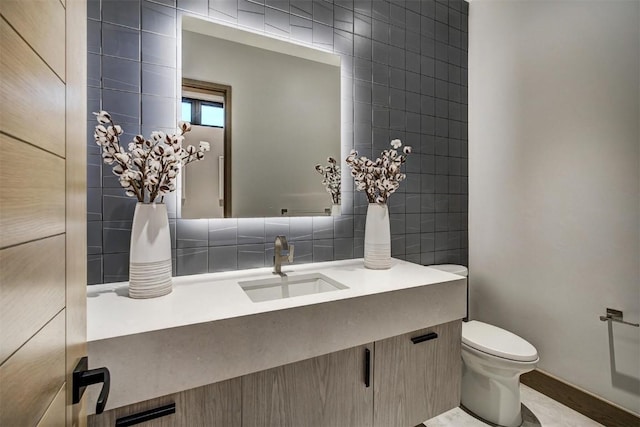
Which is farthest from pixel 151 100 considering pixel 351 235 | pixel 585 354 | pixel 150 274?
pixel 585 354

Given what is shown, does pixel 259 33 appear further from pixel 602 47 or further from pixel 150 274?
pixel 602 47

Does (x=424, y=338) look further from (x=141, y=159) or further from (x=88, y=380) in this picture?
(x=141, y=159)

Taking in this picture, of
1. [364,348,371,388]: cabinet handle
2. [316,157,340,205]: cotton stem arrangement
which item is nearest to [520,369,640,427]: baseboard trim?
[364,348,371,388]: cabinet handle

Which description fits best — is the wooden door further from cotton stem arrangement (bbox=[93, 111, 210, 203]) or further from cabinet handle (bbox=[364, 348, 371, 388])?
cabinet handle (bbox=[364, 348, 371, 388])

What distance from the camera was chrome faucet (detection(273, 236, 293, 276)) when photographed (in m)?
1.42

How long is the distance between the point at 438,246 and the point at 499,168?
2.26ft

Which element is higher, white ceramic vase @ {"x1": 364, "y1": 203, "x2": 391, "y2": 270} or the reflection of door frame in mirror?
the reflection of door frame in mirror

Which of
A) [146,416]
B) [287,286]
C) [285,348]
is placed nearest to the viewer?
[146,416]

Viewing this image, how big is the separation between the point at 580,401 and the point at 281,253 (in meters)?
1.88

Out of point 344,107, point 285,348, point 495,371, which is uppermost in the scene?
point 344,107

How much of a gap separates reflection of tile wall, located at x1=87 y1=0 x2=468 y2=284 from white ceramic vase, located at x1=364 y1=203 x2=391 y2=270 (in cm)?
19

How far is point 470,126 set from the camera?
7.58 ft

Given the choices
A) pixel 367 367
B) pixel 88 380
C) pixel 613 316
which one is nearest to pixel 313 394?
pixel 367 367

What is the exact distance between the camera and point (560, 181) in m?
1.80
